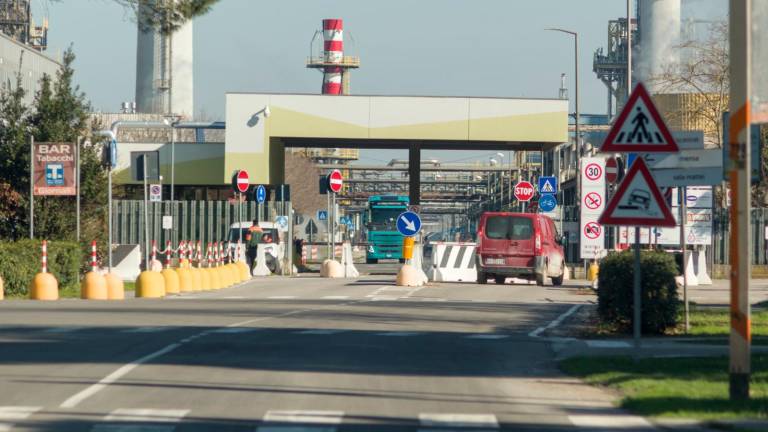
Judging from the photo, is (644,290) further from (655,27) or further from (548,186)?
(655,27)

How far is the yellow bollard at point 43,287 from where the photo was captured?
26922mm

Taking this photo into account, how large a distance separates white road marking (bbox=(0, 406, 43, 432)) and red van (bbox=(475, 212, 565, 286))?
24521mm

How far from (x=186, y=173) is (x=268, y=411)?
169 feet

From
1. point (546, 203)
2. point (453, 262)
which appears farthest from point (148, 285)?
point (546, 203)

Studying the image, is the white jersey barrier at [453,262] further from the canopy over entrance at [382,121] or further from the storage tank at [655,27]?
the storage tank at [655,27]

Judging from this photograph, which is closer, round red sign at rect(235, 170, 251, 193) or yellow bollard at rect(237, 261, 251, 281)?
yellow bollard at rect(237, 261, 251, 281)

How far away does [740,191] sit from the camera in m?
10.5

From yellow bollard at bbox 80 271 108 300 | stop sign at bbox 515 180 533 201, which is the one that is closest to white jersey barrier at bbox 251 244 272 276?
stop sign at bbox 515 180 533 201

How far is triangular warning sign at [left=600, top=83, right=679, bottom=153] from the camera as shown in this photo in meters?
13.0

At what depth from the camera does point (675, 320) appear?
1794 cm

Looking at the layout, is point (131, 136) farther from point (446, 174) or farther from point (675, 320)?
point (675, 320)

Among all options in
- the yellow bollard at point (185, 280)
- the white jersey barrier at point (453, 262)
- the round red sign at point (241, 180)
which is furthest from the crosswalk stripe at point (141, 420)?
the round red sign at point (241, 180)

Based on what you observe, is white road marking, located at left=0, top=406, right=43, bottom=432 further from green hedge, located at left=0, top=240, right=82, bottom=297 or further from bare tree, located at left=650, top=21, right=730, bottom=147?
bare tree, located at left=650, top=21, right=730, bottom=147

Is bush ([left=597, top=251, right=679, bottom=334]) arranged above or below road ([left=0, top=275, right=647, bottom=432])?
above
